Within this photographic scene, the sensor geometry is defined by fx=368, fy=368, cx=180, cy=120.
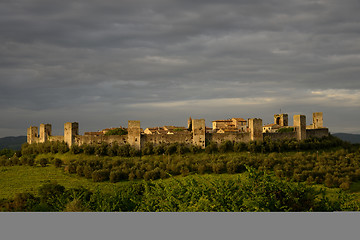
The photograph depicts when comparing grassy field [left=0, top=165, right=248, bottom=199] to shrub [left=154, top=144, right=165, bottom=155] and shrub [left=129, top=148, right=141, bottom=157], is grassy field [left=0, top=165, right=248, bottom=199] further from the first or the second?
shrub [left=154, top=144, right=165, bottom=155]

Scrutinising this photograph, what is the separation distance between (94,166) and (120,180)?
408 cm

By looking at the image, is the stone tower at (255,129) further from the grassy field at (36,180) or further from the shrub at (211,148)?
the grassy field at (36,180)

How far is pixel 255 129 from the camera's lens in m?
40.9

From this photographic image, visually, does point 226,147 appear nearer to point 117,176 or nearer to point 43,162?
point 117,176

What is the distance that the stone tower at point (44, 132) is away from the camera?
4703cm

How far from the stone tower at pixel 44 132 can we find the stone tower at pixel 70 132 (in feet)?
15.1

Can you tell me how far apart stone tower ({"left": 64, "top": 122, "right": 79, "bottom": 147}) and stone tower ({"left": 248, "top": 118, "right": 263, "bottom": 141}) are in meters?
20.4

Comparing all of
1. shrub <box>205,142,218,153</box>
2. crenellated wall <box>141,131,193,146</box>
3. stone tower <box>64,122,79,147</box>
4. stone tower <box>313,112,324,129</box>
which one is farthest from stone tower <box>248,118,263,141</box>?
stone tower <box>64,122,79,147</box>

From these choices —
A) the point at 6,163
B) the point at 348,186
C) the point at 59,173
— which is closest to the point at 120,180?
the point at 59,173

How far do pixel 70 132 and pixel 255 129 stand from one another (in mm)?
21394

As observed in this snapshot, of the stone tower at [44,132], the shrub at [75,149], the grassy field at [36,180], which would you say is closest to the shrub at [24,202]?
the grassy field at [36,180]

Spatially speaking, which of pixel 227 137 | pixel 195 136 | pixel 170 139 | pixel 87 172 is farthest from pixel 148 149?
pixel 227 137

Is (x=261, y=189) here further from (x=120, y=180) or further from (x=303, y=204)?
(x=120, y=180)

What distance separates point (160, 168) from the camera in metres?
35.9
